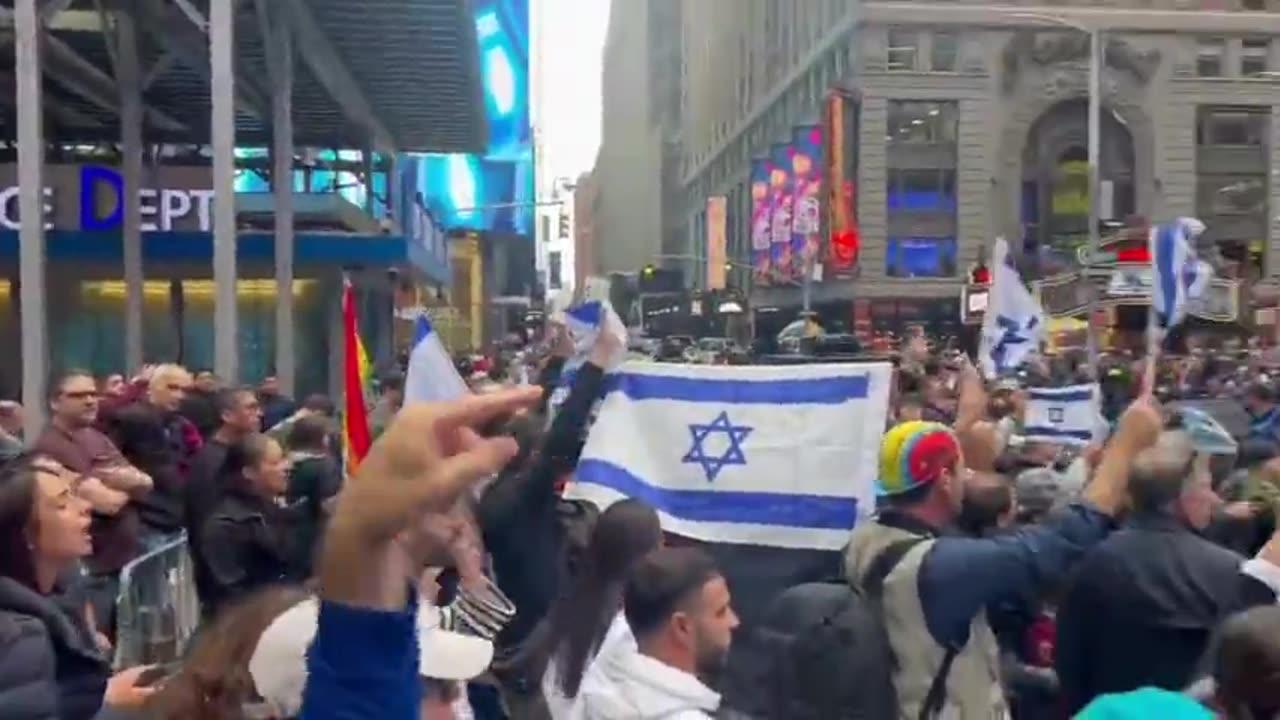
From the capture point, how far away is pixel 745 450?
6066 mm

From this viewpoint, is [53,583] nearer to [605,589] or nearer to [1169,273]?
[605,589]

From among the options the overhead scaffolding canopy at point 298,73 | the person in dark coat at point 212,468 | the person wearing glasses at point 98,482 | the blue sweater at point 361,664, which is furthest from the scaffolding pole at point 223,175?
the blue sweater at point 361,664

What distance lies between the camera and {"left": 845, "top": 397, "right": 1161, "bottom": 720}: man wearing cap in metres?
4.86

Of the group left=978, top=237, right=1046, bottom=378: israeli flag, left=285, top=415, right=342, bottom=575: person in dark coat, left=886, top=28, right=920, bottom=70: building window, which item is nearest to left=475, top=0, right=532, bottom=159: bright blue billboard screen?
left=886, top=28, right=920, bottom=70: building window

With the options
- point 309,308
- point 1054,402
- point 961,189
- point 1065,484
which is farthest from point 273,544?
point 961,189

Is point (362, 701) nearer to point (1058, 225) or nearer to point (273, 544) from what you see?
point (273, 544)

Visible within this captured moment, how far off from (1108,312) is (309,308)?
48.4 ft

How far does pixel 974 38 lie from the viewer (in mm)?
59531

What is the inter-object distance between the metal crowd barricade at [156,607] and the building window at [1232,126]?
57995mm

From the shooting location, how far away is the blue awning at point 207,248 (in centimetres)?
2856

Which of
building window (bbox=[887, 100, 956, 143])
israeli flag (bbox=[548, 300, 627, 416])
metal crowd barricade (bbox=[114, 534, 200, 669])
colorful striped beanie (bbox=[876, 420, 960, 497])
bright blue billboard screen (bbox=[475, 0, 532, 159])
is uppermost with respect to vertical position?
bright blue billboard screen (bbox=[475, 0, 532, 159])

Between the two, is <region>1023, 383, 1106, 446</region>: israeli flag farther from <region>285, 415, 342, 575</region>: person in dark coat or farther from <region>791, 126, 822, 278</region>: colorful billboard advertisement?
<region>791, 126, 822, 278</region>: colorful billboard advertisement

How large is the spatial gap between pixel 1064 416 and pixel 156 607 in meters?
6.28

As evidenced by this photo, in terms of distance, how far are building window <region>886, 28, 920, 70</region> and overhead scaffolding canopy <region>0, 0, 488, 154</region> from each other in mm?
22263
